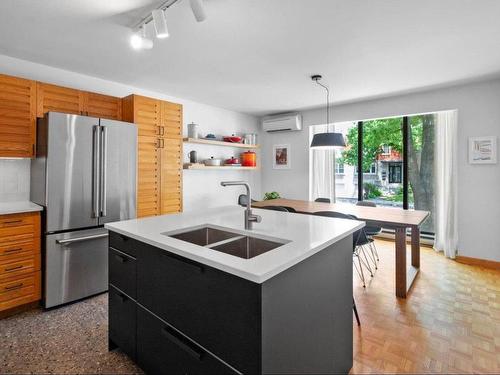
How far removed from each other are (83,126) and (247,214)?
6.58ft

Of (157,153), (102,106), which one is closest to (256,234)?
Result: (157,153)

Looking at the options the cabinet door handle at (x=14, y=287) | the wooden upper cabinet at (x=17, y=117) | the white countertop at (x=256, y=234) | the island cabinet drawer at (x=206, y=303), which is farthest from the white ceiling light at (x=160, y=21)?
the cabinet door handle at (x=14, y=287)

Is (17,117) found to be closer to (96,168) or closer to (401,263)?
(96,168)

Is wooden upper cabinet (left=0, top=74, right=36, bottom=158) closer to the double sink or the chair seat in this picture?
the double sink

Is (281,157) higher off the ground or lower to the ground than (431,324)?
higher

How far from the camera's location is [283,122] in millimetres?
5426

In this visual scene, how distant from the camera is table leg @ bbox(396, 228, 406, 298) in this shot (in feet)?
8.93

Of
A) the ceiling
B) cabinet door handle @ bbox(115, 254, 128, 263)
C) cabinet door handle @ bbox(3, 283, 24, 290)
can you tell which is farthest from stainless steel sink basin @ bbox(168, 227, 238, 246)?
cabinet door handle @ bbox(3, 283, 24, 290)

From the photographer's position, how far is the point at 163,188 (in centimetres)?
359

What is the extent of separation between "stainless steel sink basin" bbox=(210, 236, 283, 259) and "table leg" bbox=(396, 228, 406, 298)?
1.82m

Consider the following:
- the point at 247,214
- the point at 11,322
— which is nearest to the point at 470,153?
the point at 247,214

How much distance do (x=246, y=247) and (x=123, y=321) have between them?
3.06 feet

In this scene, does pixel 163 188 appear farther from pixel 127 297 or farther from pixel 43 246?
pixel 127 297

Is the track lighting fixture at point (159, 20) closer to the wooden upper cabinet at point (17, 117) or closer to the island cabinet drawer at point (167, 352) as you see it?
the wooden upper cabinet at point (17, 117)
